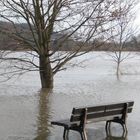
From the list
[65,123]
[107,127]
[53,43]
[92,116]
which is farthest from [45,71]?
[65,123]

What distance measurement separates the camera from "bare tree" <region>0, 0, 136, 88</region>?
20.9m

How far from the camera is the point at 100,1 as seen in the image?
20.9 meters

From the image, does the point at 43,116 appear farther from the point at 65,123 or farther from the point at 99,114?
the point at 65,123

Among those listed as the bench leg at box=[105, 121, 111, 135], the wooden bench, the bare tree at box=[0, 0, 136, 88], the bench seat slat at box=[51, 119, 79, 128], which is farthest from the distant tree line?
the bench seat slat at box=[51, 119, 79, 128]

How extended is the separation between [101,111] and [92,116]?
0.86 feet

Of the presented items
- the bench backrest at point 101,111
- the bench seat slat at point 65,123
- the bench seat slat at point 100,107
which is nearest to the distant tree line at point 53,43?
the bench backrest at point 101,111

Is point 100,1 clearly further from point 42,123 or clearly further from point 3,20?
point 42,123

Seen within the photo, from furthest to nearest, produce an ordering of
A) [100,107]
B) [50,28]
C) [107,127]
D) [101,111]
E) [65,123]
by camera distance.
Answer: [50,28], [107,127], [101,111], [100,107], [65,123]

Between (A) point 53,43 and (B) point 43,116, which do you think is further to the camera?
(A) point 53,43

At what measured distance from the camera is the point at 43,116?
47.5 ft

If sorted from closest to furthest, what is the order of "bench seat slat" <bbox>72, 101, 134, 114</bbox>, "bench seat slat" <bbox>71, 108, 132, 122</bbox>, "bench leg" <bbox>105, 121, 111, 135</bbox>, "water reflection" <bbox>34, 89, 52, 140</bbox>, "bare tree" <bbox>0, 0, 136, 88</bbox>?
"bench seat slat" <bbox>72, 101, 134, 114</bbox> → "bench seat slat" <bbox>71, 108, 132, 122</bbox> → "water reflection" <bbox>34, 89, 52, 140</bbox> → "bench leg" <bbox>105, 121, 111, 135</bbox> → "bare tree" <bbox>0, 0, 136, 88</bbox>

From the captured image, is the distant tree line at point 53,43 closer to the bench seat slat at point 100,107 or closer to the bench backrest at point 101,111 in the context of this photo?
the bench backrest at point 101,111

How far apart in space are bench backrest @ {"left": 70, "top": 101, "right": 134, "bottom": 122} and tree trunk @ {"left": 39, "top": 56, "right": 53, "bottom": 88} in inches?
401

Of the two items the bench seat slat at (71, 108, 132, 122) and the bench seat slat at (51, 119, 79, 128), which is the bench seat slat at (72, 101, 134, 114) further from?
the bench seat slat at (51, 119, 79, 128)
